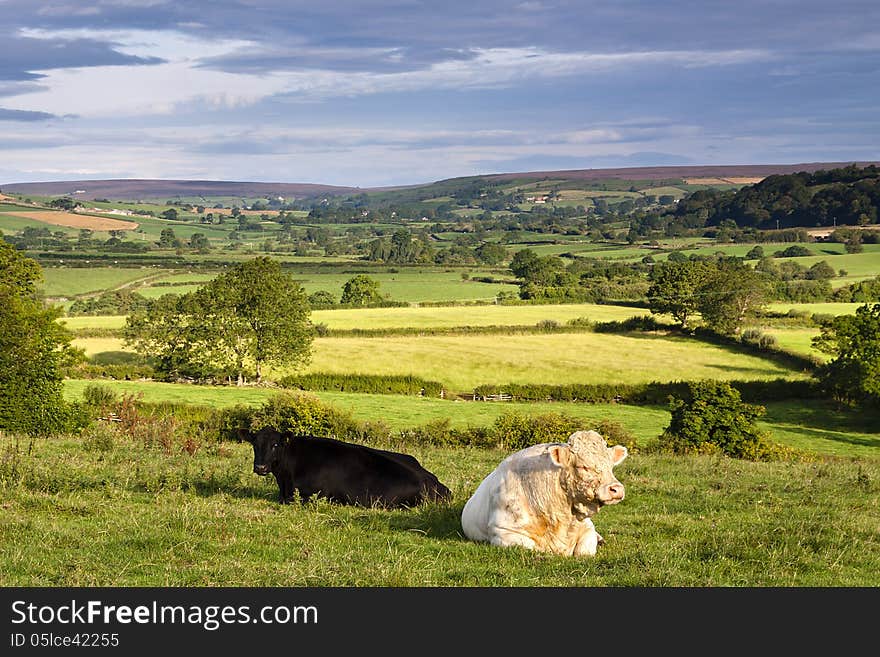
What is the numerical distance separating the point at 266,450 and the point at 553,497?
4.79 m

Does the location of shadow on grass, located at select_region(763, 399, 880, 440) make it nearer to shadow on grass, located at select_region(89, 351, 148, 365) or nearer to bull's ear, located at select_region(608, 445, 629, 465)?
shadow on grass, located at select_region(89, 351, 148, 365)

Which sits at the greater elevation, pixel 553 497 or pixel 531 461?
pixel 531 461

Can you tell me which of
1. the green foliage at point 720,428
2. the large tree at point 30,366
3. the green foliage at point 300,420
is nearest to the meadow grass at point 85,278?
the green foliage at point 300,420

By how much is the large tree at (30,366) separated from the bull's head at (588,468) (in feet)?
60.0

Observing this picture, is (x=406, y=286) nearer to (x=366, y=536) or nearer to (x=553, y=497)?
(x=366, y=536)

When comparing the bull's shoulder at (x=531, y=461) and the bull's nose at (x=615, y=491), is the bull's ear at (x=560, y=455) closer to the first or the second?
the bull's shoulder at (x=531, y=461)

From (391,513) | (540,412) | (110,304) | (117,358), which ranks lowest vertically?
(117,358)

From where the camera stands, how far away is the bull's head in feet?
31.1

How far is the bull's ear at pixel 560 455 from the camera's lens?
966cm

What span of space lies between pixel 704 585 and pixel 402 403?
152 feet

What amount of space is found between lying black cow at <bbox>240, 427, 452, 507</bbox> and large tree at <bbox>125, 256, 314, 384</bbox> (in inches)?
2160

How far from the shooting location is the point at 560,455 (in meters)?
9.70

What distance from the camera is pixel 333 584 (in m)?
8.02

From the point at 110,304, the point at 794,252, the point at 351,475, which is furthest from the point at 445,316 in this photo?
the point at 794,252
